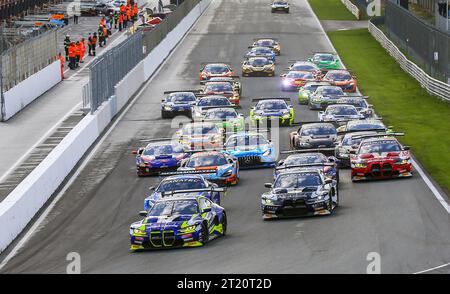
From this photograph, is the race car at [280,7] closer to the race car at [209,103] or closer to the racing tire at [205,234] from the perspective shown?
the race car at [209,103]

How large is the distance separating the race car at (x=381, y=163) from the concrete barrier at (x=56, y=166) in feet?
30.2

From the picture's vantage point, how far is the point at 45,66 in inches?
2844

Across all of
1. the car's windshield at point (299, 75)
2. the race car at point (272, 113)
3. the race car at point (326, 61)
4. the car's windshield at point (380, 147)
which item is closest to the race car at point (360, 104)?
the race car at point (272, 113)

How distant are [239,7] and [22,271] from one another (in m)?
96.2

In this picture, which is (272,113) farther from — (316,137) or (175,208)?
(175,208)

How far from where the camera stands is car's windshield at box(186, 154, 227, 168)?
42.5m

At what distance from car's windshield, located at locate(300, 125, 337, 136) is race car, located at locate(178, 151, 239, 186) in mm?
4827

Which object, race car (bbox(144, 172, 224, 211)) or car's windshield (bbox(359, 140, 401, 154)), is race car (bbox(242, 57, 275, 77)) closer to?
car's windshield (bbox(359, 140, 401, 154))

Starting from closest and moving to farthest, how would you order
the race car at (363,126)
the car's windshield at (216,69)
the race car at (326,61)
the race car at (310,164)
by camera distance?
the race car at (310,164)
the race car at (363,126)
the car's windshield at (216,69)
the race car at (326,61)

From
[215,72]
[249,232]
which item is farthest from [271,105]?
[249,232]

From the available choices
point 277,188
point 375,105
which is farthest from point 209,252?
point 375,105

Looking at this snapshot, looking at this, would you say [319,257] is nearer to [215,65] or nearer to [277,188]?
[277,188]

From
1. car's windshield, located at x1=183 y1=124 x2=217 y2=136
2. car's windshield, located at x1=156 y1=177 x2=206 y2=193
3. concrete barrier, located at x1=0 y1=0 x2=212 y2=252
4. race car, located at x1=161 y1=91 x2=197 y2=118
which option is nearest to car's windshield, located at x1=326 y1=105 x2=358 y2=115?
car's windshield, located at x1=183 y1=124 x2=217 y2=136

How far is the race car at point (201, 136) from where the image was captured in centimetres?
4841
